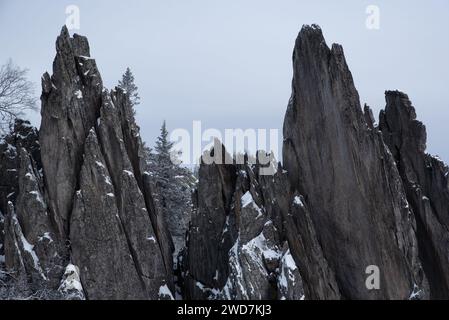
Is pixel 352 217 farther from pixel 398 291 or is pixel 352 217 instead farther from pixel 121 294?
pixel 121 294

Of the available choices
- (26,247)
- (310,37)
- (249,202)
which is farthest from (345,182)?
(26,247)

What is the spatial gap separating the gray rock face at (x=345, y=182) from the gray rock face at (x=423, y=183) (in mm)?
2671

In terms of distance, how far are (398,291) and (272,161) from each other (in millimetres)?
11884

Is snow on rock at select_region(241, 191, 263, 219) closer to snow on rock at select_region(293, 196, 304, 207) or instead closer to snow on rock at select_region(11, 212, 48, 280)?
Answer: snow on rock at select_region(293, 196, 304, 207)

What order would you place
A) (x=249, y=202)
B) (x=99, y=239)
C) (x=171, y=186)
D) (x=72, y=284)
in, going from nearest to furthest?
(x=72, y=284)
(x=99, y=239)
(x=249, y=202)
(x=171, y=186)

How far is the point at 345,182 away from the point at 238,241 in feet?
27.4

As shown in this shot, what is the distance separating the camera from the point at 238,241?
2850 cm

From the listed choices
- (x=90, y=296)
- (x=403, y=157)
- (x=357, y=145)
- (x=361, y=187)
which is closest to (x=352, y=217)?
(x=361, y=187)

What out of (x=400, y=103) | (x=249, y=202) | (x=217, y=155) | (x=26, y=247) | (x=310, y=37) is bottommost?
(x=26, y=247)

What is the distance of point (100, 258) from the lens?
2873cm


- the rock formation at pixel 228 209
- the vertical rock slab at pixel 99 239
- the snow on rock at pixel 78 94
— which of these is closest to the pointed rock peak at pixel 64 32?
the rock formation at pixel 228 209

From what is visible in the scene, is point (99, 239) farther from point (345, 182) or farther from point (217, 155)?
point (345, 182)

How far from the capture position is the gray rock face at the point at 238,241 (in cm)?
2712
